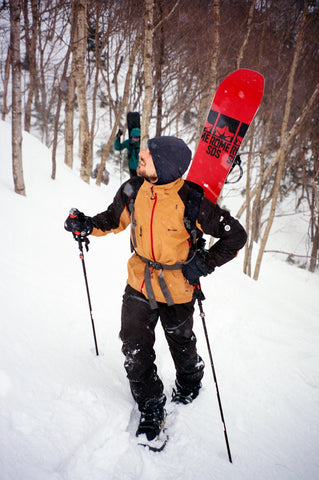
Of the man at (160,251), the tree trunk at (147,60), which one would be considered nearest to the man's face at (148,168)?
the man at (160,251)

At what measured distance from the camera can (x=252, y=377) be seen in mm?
2740

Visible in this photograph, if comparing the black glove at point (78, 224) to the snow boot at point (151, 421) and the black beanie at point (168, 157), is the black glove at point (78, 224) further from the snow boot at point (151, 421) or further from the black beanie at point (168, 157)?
the snow boot at point (151, 421)

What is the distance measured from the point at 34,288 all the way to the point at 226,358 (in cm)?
229

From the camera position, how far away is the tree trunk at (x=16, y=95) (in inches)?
150

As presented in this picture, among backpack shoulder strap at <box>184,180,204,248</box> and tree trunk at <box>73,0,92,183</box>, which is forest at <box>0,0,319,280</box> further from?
backpack shoulder strap at <box>184,180,204,248</box>

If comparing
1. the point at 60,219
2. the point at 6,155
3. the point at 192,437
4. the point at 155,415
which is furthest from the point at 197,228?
the point at 6,155

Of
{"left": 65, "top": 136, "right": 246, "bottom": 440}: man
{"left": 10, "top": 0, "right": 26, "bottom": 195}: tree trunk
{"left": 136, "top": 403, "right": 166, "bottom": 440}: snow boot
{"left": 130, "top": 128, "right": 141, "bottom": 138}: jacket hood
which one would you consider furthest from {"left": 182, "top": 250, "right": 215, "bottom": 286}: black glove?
{"left": 130, "top": 128, "right": 141, "bottom": 138}: jacket hood

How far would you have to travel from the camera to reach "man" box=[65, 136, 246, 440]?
1759 millimetres

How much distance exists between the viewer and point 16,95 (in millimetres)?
4250

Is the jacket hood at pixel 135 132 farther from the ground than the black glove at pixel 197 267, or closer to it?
farther from the ground

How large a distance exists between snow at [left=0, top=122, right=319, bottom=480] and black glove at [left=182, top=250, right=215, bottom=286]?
1193mm

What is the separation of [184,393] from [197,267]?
126 cm

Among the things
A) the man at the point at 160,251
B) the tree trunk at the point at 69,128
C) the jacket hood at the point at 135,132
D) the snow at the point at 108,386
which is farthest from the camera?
the tree trunk at the point at 69,128

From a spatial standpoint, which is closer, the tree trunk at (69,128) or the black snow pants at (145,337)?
the black snow pants at (145,337)
